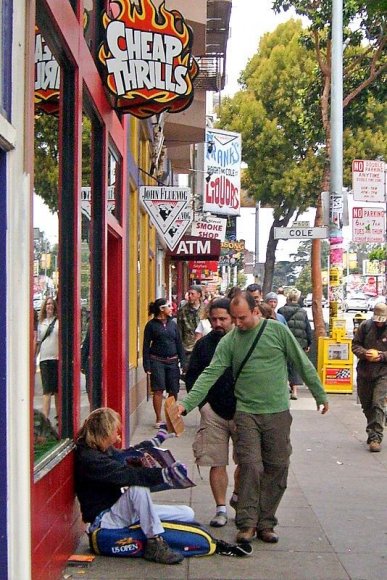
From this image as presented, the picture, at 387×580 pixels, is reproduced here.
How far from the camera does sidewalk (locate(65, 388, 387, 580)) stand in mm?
6234

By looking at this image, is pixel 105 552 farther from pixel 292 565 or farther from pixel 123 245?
pixel 123 245

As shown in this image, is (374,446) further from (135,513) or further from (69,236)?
(69,236)

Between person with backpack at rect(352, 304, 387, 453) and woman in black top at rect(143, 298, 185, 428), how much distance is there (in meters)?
2.53

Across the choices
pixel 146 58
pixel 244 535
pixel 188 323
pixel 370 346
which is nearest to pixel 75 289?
pixel 244 535

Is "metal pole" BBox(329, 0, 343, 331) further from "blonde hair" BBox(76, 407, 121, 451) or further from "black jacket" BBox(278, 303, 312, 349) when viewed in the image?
"blonde hair" BBox(76, 407, 121, 451)

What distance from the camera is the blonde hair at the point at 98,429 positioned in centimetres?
629

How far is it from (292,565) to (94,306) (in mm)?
2782

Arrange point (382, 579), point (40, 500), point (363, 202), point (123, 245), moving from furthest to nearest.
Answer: point (363, 202), point (123, 245), point (382, 579), point (40, 500)

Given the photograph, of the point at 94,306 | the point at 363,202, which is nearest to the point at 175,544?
the point at 94,306

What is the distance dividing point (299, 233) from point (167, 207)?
3572 mm

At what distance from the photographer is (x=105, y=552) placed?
640 centimetres

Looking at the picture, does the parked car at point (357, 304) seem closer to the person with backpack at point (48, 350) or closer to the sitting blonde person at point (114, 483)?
the sitting blonde person at point (114, 483)

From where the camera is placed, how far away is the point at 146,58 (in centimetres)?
824

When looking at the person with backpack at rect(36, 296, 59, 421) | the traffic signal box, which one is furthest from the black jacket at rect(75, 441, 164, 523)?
the traffic signal box
